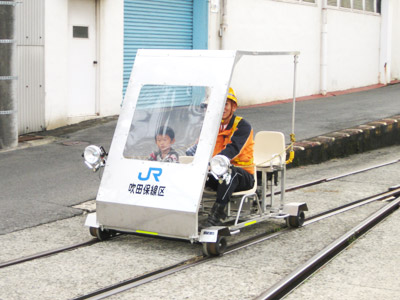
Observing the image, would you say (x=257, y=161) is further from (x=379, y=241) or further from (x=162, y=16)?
(x=162, y=16)

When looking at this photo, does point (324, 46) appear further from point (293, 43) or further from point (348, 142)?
point (348, 142)

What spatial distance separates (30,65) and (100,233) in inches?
269

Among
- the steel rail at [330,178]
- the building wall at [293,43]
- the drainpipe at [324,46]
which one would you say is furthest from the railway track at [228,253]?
the drainpipe at [324,46]

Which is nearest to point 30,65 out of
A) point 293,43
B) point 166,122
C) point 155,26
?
point 155,26

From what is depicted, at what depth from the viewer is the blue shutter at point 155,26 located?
52.1 ft

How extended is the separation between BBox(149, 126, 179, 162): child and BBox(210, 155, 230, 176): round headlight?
1.56 feet

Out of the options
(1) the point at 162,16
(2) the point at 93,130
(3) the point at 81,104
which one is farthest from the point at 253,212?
(1) the point at 162,16

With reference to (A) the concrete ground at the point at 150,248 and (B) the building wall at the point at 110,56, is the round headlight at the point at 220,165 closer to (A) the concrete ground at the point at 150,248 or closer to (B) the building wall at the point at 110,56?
(A) the concrete ground at the point at 150,248

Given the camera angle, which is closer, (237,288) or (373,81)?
(237,288)

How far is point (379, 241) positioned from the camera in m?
7.63

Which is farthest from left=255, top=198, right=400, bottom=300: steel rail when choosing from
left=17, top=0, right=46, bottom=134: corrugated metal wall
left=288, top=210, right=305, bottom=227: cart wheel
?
left=17, top=0, right=46, bottom=134: corrugated metal wall

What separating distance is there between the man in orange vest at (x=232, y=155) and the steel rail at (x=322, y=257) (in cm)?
101

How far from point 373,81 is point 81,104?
1277cm

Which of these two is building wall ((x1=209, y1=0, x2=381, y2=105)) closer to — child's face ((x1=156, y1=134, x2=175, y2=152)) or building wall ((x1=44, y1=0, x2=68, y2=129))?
building wall ((x1=44, y1=0, x2=68, y2=129))
